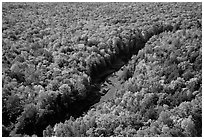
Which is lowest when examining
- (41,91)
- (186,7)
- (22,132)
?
(22,132)

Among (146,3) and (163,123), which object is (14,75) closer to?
(163,123)

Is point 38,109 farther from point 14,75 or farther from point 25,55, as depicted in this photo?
point 25,55

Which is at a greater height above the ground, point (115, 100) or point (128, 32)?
point (128, 32)

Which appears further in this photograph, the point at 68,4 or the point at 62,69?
the point at 68,4

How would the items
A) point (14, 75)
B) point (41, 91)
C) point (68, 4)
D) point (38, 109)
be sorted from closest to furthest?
point (38, 109) → point (41, 91) → point (14, 75) → point (68, 4)

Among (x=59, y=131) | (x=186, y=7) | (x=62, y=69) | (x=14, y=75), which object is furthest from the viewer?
(x=186, y=7)

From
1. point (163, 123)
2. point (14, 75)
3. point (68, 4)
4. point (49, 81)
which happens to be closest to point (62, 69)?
point (49, 81)
